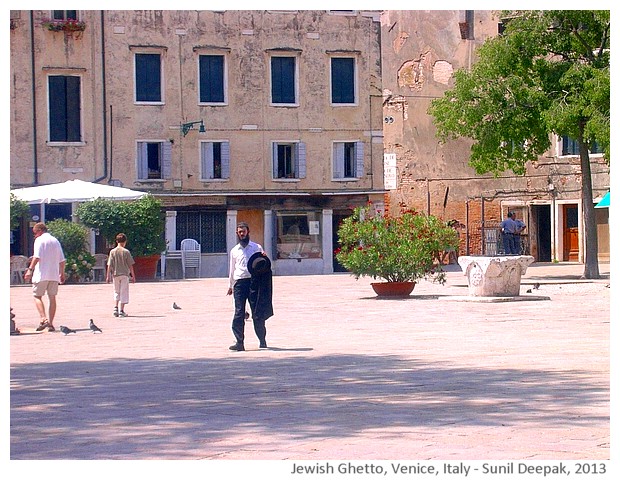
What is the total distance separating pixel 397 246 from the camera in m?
25.4

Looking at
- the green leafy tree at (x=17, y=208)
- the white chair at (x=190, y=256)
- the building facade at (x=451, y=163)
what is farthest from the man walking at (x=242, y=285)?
the building facade at (x=451, y=163)

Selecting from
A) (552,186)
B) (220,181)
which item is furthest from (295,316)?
(552,186)

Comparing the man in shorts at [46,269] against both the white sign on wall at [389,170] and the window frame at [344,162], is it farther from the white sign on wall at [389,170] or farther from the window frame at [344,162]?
the white sign on wall at [389,170]

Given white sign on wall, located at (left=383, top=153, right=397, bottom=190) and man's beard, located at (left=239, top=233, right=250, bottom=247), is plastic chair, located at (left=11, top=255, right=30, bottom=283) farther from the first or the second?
man's beard, located at (left=239, top=233, right=250, bottom=247)

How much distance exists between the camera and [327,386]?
37.9ft

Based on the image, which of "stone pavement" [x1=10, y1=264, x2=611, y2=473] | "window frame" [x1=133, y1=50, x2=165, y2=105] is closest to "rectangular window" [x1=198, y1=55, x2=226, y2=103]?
"window frame" [x1=133, y1=50, x2=165, y2=105]

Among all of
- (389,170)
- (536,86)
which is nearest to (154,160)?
(389,170)

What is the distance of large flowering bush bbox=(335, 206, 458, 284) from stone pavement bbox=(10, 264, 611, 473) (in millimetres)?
2803

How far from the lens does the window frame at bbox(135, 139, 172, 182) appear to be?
44.8 metres

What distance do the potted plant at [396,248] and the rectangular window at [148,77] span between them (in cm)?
1999

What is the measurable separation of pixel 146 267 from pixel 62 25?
9.68 m

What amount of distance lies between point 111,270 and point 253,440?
47.1ft
